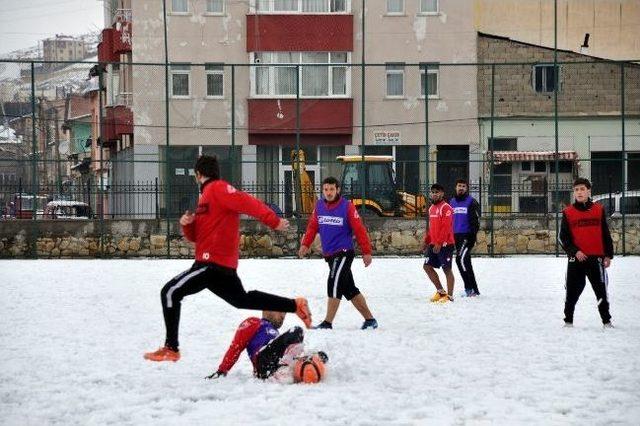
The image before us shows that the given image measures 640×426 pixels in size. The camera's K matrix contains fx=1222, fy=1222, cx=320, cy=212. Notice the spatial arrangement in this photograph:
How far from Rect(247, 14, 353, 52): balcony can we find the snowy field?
80.3ft

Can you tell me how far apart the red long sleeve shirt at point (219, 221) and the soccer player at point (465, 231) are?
817cm

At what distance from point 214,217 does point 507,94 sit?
33877 millimetres

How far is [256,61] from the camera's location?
4153 cm

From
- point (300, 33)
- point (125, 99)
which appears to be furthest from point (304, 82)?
point (125, 99)

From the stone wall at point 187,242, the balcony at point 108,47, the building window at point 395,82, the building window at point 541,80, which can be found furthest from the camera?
the balcony at point 108,47

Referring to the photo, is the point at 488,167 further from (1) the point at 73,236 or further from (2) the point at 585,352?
(2) the point at 585,352

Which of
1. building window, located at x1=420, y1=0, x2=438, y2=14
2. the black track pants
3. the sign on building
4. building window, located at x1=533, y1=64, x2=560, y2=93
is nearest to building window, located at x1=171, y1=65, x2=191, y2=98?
the sign on building

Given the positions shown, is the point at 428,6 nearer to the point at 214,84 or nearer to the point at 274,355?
the point at 214,84

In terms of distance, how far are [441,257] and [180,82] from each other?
23.1 metres

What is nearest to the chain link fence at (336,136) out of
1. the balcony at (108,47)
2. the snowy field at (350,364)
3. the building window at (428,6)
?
the building window at (428,6)

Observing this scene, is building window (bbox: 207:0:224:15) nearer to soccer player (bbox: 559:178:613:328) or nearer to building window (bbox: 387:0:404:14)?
building window (bbox: 387:0:404:14)

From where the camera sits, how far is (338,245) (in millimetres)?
12789

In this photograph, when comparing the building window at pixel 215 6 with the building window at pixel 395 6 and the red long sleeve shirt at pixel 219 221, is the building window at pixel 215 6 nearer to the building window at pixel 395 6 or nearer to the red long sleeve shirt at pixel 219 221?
the building window at pixel 395 6

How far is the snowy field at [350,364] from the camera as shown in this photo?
303 inches
